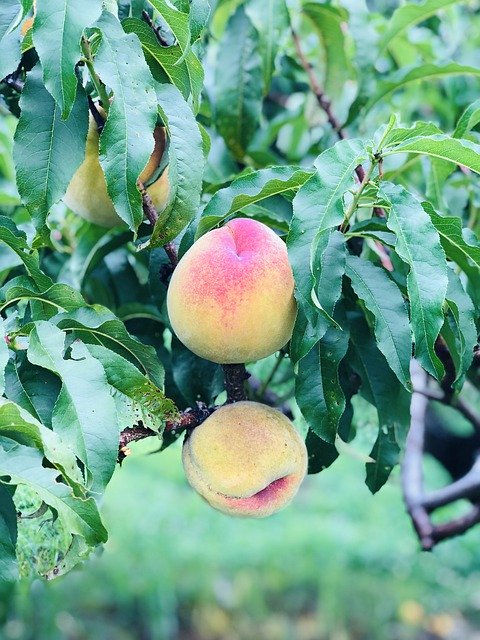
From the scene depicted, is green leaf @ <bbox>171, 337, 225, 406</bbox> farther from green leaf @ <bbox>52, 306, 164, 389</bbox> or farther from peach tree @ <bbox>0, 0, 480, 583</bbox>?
green leaf @ <bbox>52, 306, 164, 389</bbox>

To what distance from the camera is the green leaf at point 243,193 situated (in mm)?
907

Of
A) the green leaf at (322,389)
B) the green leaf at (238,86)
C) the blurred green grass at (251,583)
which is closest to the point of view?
the green leaf at (322,389)

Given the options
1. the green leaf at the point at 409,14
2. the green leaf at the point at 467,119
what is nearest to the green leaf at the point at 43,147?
the green leaf at the point at 467,119

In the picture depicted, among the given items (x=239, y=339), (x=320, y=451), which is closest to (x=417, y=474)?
(x=320, y=451)

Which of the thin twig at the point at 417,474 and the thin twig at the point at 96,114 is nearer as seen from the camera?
the thin twig at the point at 96,114

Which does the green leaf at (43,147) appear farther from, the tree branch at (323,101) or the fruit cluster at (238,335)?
the tree branch at (323,101)

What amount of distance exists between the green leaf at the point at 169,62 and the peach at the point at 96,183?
0.23 ft

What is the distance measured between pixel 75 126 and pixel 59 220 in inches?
24.1

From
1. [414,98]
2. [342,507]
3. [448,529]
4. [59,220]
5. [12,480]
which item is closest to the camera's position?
[12,480]

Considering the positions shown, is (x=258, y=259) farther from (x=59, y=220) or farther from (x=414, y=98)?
(x=414, y=98)

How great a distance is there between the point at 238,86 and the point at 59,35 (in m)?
0.74

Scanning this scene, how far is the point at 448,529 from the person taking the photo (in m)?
1.58

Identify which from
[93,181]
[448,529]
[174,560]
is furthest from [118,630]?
[93,181]

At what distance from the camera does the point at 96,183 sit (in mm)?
1017
